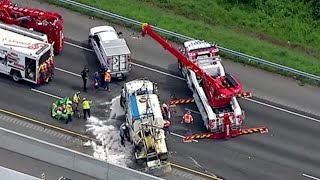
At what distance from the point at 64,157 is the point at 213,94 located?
9.70m

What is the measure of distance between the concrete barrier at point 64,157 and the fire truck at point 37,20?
9.94 meters

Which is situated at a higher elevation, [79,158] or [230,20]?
[230,20]

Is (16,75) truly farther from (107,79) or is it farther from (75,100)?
(107,79)

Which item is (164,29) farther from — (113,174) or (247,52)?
(113,174)

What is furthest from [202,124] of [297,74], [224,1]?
[224,1]

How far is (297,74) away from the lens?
5300 centimetres

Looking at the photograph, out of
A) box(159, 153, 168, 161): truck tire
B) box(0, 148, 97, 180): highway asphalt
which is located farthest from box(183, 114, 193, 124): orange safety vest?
box(0, 148, 97, 180): highway asphalt

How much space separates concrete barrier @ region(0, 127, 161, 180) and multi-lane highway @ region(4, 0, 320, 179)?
13.8 feet

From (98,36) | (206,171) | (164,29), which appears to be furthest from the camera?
(164,29)

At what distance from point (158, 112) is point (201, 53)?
7.14 m

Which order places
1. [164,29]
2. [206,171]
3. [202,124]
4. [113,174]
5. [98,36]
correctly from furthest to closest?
[164,29], [98,36], [202,124], [206,171], [113,174]

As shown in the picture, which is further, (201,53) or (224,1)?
(224,1)

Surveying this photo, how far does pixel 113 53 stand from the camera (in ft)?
164

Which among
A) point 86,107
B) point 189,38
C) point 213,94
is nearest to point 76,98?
point 86,107
